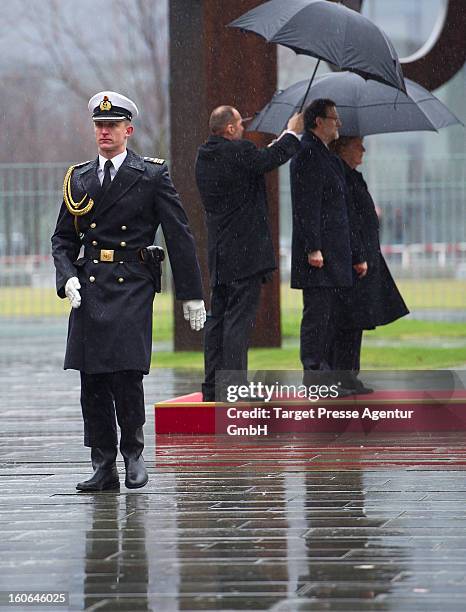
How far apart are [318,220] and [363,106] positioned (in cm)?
111

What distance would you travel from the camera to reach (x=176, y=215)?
277 inches

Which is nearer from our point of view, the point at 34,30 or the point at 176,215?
the point at 176,215

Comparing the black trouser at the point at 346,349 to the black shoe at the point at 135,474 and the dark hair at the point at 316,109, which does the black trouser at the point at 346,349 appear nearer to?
the dark hair at the point at 316,109

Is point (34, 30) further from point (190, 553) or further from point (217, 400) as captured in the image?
point (190, 553)

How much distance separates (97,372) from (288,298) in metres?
16.1

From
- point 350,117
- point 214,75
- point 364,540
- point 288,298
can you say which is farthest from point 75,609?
point 288,298

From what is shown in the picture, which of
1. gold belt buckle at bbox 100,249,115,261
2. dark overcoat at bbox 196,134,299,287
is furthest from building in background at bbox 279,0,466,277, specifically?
gold belt buckle at bbox 100,249,115,261

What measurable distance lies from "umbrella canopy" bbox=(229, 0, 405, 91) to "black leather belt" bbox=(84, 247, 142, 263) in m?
2.02

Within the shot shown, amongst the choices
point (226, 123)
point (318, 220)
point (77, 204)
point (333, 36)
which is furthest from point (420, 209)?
point (77, 204)

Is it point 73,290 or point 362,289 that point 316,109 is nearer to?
point 362,289

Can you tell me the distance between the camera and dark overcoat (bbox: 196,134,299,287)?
9.01 metres

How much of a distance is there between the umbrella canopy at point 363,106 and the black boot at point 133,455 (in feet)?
11.1

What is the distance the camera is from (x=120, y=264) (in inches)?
273

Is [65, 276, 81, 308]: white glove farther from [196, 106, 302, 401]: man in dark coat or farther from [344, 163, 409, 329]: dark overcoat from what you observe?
[344, 163, 409, 329]: dark overcoat
